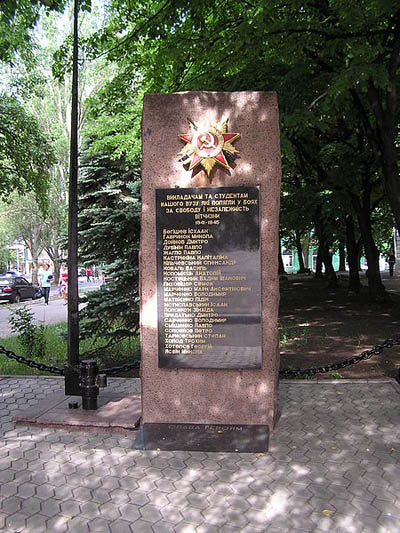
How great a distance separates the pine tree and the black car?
71.7ft

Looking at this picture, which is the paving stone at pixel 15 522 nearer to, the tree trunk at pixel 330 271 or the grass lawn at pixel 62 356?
the grass lawn at pixel 62 356

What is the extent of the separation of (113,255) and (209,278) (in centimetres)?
401

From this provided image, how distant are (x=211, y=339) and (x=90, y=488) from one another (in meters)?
1.88

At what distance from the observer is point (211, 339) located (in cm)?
515

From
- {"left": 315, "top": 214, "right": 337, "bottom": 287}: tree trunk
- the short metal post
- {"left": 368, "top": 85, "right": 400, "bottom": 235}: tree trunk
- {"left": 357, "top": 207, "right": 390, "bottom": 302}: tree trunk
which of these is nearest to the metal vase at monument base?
the short metal post

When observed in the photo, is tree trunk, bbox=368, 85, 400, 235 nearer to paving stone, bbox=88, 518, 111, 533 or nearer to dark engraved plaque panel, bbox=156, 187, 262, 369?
dark engraved plaque panel, bbox=156, 187, 262, 369

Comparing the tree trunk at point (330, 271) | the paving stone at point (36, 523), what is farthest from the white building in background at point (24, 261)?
the paving stone at point (36, 523)

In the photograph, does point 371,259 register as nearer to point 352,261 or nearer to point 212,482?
point 352,261

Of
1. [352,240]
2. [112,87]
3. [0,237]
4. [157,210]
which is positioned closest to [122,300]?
[157,210]

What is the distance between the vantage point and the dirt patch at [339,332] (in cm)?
817

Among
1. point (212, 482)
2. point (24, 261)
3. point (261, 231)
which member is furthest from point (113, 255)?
point (24, 261)

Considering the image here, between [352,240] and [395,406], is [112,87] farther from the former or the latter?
[352,240]

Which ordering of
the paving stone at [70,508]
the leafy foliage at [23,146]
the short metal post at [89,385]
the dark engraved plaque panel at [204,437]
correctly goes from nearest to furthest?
the paving stone at [70,508] < the dark engraved plaque panel at [204,437] < the short metal post at [89,385] < the leafy foliage at [23,146]

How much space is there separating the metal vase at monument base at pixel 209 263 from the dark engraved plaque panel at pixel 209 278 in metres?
0.01
